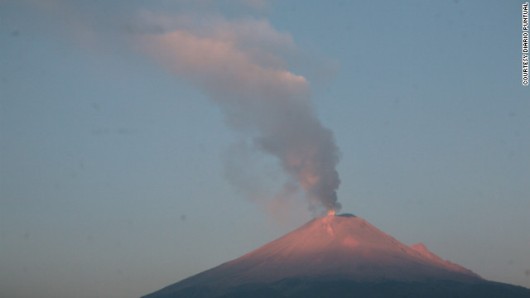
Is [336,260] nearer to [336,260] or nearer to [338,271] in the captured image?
[336,260]

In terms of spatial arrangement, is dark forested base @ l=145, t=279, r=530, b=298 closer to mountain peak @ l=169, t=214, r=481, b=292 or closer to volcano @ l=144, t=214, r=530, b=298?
volcano @ l=144, t=214, r=530, b=298

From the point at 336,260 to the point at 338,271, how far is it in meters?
4.64

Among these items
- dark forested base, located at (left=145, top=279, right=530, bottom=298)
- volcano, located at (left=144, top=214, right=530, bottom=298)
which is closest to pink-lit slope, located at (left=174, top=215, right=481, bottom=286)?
volcano, located at (left=144, top=214, right=530, bottom=298)

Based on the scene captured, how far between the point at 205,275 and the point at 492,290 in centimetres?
4776

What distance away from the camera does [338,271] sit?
145750 mm

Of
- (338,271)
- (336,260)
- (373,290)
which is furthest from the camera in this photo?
(336,260)

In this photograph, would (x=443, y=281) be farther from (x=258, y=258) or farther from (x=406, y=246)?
(x=258, y=258)

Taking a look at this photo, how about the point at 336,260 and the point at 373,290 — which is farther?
the point at 336,260

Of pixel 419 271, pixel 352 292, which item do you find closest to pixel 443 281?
pixel 419 271

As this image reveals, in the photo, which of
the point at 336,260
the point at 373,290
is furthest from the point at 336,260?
the point at 373,290

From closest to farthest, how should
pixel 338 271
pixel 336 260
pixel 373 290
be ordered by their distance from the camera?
1. pixel 373 290
2. pixel 338 271
3. pixel 336 260

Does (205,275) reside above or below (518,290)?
above

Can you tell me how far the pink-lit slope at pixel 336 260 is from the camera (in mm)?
145375

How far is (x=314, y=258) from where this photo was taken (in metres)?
152
